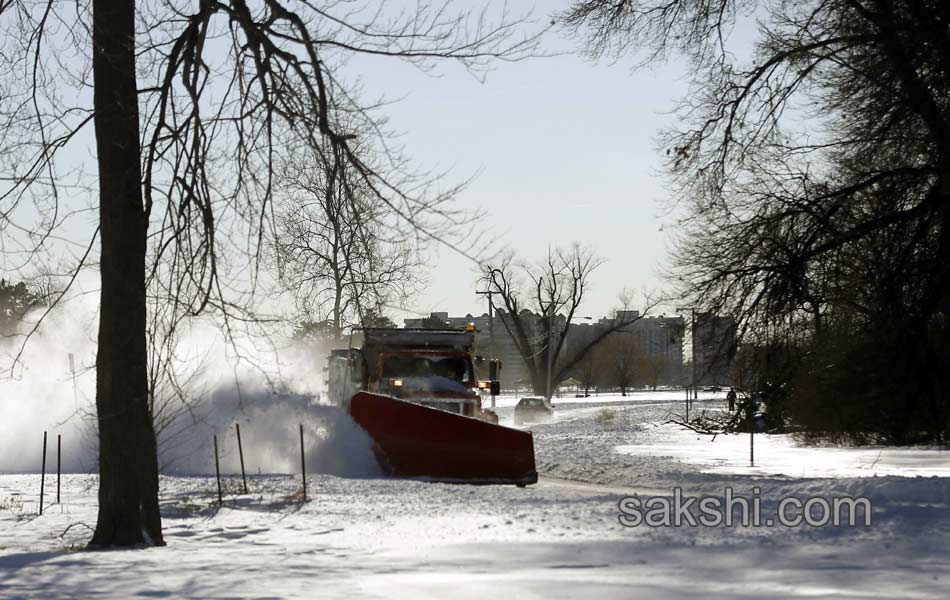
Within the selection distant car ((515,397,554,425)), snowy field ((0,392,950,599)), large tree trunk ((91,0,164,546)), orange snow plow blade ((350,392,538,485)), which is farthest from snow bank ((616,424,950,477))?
distant car ((515,397,554,425))

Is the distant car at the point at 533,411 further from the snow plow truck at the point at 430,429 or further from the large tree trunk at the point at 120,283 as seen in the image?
the large tree trunk at the point at 120,283

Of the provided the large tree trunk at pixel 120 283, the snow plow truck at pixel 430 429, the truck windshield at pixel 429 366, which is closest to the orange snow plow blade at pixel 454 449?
the snow plow truck at pixel 430 429

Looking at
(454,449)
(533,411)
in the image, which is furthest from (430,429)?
(533,411)

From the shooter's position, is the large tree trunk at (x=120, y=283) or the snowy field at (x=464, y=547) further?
the large tree trunk at (x=120, y=283)

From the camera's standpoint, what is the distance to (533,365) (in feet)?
316

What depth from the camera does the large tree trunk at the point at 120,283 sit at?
38.4 ft

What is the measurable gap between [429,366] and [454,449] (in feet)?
18.1

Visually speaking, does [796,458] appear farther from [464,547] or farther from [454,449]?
[464,547]

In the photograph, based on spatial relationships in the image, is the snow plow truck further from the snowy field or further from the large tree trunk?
the large tree trunk

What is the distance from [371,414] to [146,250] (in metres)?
9.18

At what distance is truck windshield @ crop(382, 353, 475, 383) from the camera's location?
24.6 metres

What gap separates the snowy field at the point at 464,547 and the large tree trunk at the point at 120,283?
2.21ft

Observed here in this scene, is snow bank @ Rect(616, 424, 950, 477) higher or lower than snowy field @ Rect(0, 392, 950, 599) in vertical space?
lower

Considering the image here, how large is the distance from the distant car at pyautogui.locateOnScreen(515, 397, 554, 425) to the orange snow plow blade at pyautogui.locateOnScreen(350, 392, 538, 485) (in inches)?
1547
